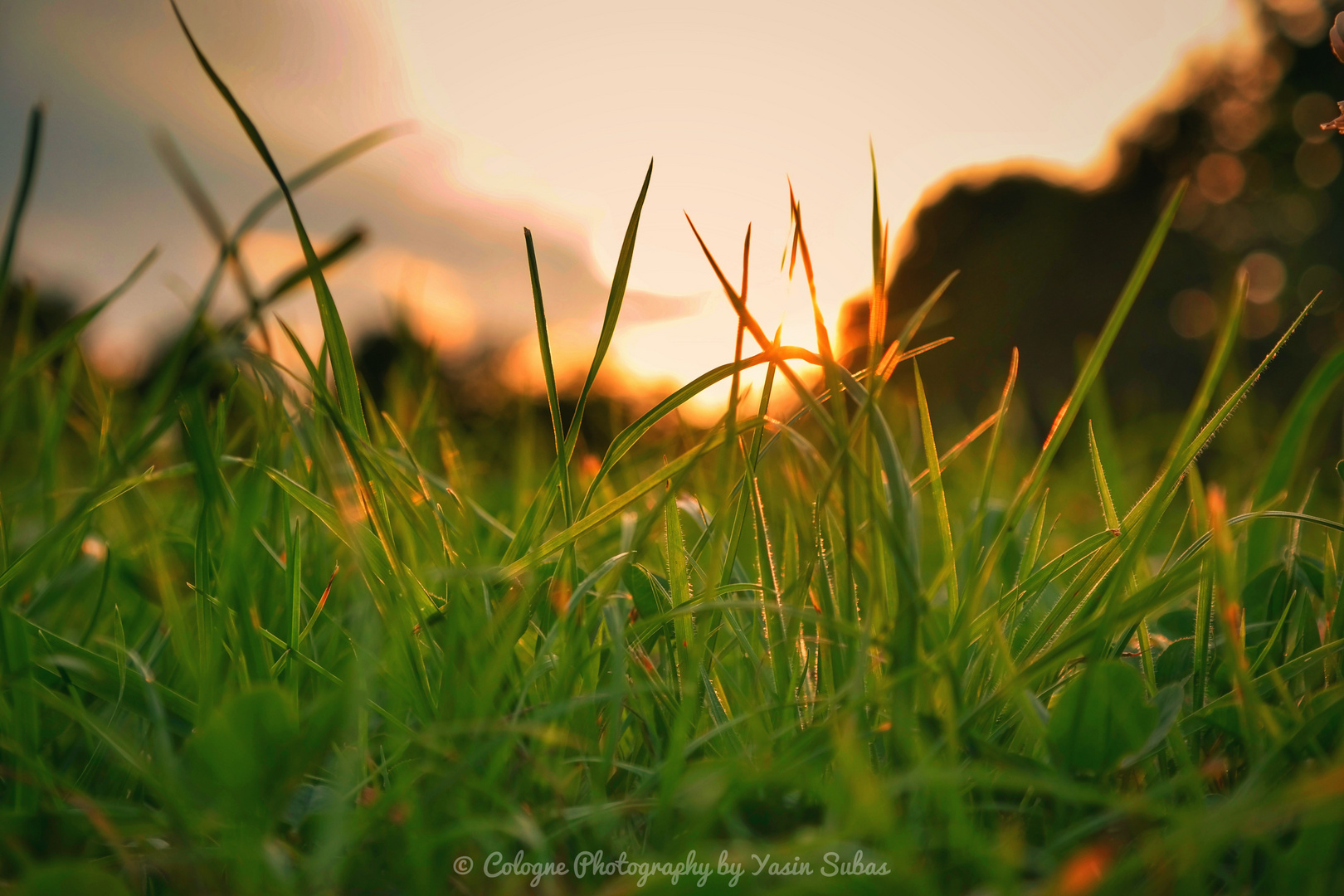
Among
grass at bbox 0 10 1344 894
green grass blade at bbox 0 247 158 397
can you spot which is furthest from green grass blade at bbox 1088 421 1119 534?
green grass blade at bbox 0 247 158 397

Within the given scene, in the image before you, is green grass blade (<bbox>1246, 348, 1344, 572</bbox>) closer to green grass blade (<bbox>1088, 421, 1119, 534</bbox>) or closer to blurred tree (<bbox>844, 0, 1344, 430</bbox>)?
green grass blade (<bbox>1088, 421, 1119, 534</bbox>)

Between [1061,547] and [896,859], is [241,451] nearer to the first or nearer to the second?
[1061,547]

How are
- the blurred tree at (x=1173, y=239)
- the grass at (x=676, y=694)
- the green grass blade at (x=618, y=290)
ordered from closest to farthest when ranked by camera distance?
the grass at (x=676, y=694) < the green grass blade at (x=618, y=290) < the blurred tree at (x=1173, y=239)

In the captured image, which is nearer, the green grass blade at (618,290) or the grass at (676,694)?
the grass at (676,694)

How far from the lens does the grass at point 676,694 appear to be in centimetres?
30

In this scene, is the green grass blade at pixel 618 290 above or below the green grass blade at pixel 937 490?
above

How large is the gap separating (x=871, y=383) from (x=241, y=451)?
4.65ft

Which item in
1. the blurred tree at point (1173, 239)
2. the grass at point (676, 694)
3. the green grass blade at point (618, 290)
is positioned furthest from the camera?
the blurred tree at point (1173, 239)

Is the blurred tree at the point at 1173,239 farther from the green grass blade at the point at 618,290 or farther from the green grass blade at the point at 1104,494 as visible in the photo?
A: the green grass blade at the point at 618,290

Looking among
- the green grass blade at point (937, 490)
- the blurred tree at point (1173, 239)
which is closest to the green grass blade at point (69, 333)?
the green grass blade at point (937, 490)

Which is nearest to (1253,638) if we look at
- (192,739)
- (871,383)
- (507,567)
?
(871,383)

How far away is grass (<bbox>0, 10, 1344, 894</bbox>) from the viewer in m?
0.30

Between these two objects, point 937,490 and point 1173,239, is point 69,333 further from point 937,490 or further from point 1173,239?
point 1173,239

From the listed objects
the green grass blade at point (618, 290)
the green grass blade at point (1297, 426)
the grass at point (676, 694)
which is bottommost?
the grass at point (676, 694)
